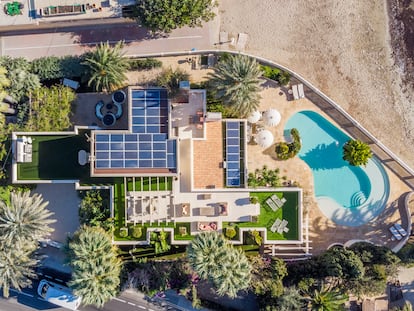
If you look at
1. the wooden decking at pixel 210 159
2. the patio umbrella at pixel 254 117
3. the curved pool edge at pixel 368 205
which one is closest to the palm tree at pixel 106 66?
the wooden decking at pixel 210 159

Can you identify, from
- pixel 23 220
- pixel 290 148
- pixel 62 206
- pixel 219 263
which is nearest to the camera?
pixel 219 263

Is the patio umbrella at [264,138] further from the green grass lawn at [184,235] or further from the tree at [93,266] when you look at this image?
the tree at [93,266]

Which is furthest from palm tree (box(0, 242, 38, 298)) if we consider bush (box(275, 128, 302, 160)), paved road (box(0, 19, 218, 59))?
bush (box(275, 128, 302, 160))

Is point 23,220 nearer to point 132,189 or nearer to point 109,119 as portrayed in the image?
point 132,189

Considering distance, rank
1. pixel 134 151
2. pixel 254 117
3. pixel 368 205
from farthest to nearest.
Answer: pixel 368 205 < pixel 254 117 < pixel 134 151

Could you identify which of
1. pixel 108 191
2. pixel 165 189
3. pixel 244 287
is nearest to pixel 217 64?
pixel 165 189

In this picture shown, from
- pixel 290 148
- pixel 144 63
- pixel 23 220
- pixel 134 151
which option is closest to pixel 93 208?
pixel 23 220

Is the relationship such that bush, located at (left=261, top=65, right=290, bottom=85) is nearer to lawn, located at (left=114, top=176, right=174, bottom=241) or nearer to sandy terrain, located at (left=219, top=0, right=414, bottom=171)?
sandy terrain, located at (left=219, top=0, right=414, bottom=171)
